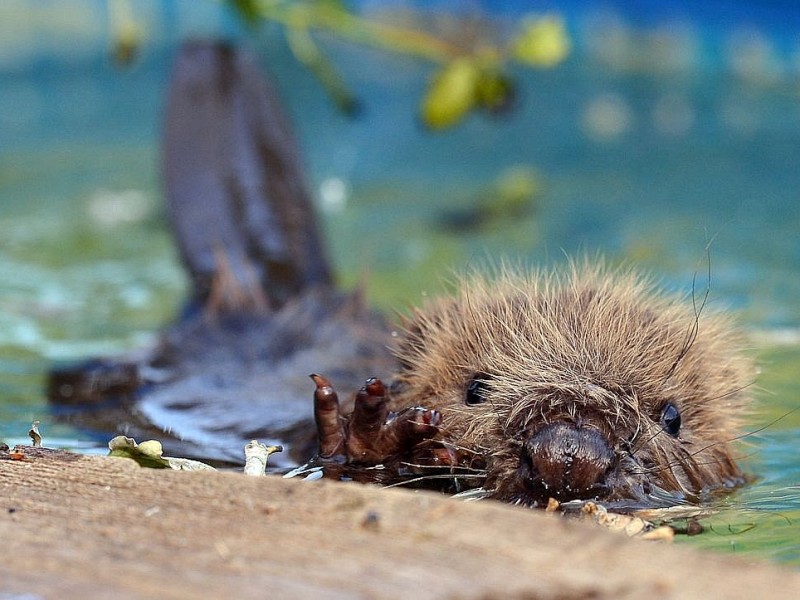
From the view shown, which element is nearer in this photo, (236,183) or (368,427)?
(368,427)

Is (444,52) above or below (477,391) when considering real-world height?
above

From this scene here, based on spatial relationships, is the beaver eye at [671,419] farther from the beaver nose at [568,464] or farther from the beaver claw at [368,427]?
the beaver claw at [368,427]

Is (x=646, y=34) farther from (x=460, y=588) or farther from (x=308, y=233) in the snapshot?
(x=460, y=588)

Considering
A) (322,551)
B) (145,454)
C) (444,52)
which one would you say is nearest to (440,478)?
(145,454)

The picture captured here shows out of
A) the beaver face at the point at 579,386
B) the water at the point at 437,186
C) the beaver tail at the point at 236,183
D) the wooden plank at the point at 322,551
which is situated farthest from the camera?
the water at the point at 437,186

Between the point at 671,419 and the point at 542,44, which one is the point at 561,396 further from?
the point at 542,44

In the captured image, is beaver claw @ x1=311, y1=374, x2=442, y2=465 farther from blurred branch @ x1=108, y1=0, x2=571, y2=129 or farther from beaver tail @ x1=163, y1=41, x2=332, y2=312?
blurred branch @ x1=108, y1=0, x2=571, y2=129

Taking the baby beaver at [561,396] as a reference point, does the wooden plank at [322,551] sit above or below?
below

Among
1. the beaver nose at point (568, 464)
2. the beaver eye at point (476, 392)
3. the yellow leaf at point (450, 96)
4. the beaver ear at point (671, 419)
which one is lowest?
the beaver nose at point (568, 464)

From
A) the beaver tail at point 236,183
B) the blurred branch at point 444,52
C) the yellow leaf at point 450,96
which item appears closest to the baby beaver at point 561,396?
the beaver tail at point 236,183
